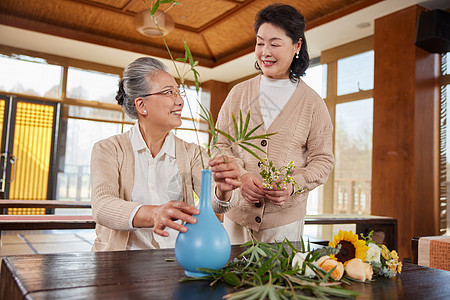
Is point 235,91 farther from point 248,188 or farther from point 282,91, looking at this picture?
point 248,188

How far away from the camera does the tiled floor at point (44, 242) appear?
15.6 ft

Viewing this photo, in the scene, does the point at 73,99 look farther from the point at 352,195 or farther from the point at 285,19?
the point at 285,19

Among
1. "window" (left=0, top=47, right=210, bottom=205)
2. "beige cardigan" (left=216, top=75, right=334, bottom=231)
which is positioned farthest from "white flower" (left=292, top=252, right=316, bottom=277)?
"window" (left=0, top=47, right=210, bottom=205)

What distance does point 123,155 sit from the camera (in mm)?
1483

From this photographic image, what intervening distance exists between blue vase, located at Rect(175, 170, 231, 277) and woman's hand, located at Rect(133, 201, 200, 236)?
18mm

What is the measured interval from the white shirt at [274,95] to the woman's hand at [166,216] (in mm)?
854

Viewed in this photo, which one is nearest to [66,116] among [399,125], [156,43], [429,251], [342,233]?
[156,43]

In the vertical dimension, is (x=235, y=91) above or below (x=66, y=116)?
below

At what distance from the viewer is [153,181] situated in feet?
4.99

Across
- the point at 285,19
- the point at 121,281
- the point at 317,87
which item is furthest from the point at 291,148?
the point at 317,87

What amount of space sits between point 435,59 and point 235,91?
3541 millimetres

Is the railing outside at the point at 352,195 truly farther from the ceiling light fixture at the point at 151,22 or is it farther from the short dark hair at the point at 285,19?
the short dark hair at the point at 285,19

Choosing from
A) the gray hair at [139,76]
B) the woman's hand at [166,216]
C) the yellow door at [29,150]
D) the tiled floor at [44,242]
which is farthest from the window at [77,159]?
the woman's hand at [166,216]

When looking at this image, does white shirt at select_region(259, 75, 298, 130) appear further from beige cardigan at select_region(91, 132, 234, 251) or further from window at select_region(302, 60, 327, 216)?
window at select_region(302, 60, 327, 216)
